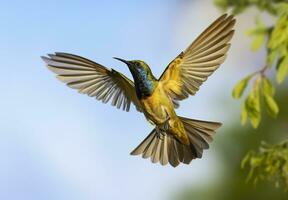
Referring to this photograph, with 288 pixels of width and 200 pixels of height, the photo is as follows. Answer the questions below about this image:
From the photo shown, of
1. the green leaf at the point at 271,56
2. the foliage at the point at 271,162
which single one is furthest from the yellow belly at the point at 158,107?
the foliage at the point at 271,162

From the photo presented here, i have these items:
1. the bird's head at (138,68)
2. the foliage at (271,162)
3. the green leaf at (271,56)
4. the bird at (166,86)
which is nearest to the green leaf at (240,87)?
the green leaf at (271,56)

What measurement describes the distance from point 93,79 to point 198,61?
247 millimetres

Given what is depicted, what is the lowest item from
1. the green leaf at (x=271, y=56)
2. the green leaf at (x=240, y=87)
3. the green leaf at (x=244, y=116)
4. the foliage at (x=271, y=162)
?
the foliage at (x=271, y=162)

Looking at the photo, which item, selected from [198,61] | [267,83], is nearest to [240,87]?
[267,83]

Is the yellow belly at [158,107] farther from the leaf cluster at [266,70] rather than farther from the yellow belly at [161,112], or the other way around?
the leaf cluster at [266,70]

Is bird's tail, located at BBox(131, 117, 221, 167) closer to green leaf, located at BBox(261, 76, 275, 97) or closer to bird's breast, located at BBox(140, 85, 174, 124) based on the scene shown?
bird's breast, located at BBox(140, 85, 174, 124)

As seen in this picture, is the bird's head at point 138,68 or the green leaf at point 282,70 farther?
the green leaf at point 282,70

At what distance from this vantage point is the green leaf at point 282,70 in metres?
2.25

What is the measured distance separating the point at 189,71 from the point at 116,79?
194 millimetres

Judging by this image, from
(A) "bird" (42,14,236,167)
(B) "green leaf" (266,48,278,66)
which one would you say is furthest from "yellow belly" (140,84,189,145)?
(B) "green leaf" (266,48,278,66)

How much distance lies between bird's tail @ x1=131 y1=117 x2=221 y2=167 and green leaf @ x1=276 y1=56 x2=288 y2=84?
31.1 inches

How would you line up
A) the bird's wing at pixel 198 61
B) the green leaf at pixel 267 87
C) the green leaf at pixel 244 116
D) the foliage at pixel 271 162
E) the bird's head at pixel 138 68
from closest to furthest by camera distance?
the bird's wing at pixel 198 61 < the bird's head at pixel 138 68 < the green leaf at pixel 267 87 < the green leaf at pixel 244 116 < the foliage at pixel 271 162

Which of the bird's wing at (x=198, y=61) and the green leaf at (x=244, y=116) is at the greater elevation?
the bird's wing at (x=198, y=61)

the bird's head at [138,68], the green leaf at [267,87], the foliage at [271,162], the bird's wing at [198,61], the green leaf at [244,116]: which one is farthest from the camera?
the foliage at [271,162]
